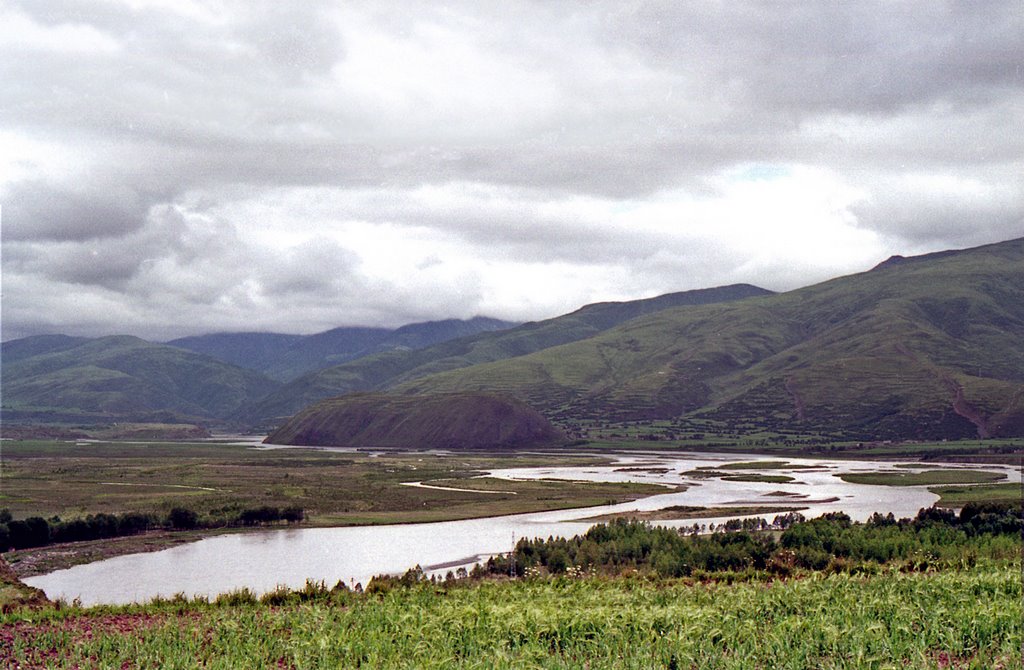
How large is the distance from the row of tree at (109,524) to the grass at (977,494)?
282 feet

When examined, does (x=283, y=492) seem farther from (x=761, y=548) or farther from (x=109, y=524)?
(x=761, y=548)

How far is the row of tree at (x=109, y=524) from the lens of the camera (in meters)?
80.1

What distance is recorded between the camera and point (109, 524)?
87375mm

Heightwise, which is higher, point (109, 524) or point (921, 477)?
point (109, 524)

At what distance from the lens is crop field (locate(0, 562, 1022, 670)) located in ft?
60.1

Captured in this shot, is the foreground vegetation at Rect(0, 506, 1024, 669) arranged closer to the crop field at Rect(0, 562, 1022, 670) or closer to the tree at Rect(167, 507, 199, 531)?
the crop field at Rect(0, 562, 1022, 670)

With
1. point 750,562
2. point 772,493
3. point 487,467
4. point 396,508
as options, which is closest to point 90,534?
point 396,508

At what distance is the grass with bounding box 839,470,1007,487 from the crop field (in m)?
129

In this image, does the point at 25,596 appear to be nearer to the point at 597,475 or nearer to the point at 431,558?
the point at 431,558

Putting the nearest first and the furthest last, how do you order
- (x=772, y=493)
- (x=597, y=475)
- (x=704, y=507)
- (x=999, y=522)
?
(x=999, y=522)
(x=704, y=507)
(x=772, y=493)
(x=597, y=475)

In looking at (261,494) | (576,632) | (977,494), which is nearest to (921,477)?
(977,494)

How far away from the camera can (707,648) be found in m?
19.0

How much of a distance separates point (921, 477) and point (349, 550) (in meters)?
122

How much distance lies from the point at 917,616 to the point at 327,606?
18410mm
